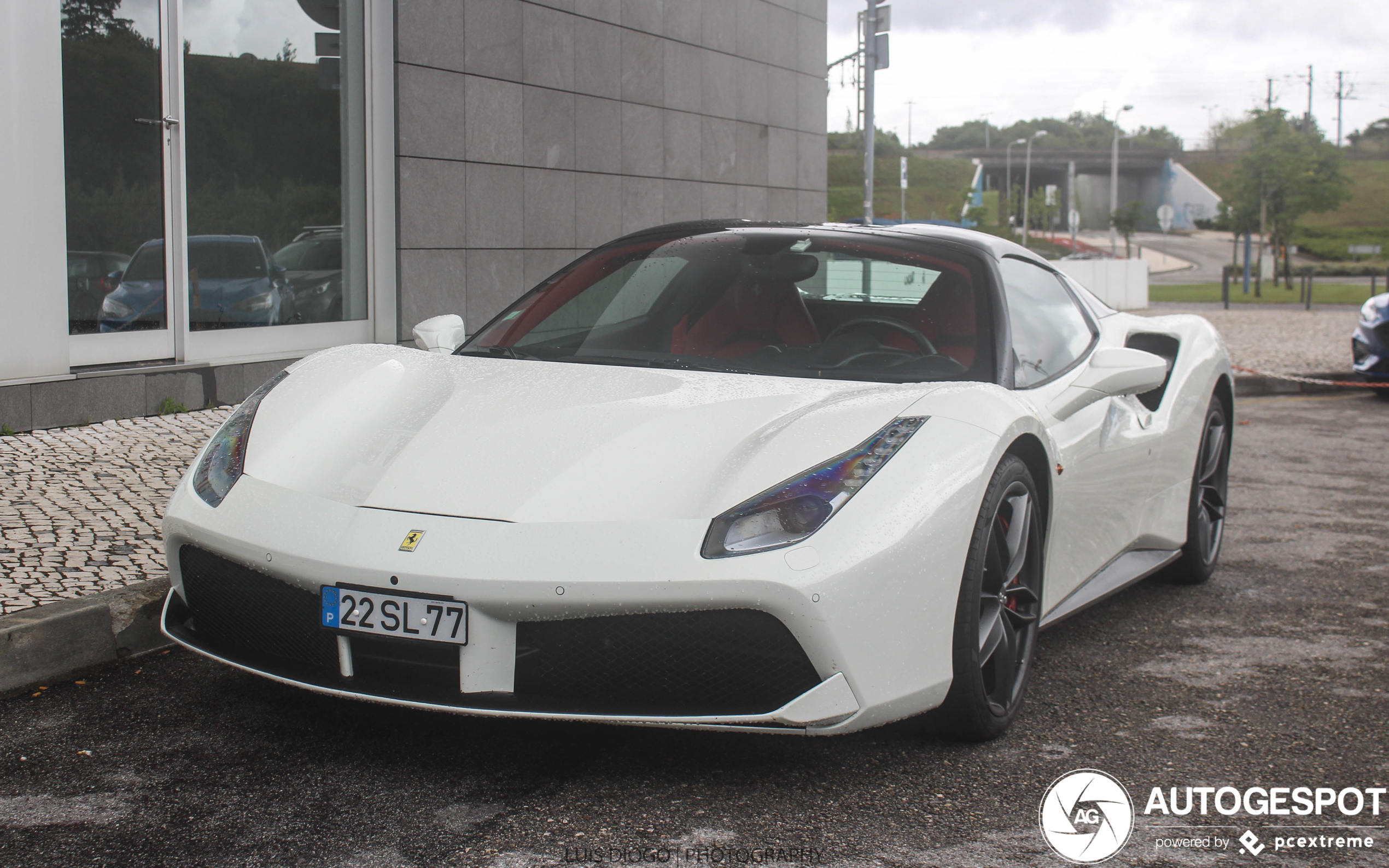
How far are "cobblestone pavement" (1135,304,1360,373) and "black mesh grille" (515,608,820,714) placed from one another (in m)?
6.61

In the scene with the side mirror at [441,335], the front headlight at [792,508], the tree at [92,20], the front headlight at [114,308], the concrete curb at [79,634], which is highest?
the tree at [92,20]

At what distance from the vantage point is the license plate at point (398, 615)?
2.43m

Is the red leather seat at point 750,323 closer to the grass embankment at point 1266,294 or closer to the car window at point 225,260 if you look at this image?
the car window at point 225,260

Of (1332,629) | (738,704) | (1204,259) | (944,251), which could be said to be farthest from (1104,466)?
(1204,259)

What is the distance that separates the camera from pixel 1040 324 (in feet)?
12.3

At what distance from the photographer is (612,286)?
3918mm

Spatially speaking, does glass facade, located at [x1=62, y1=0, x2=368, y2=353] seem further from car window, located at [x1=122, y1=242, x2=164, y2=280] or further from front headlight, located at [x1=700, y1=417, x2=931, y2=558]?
front headlight, located at [x1=700, y1=417, x2=931, y2=558]

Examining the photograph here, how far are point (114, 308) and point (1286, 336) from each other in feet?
50.9

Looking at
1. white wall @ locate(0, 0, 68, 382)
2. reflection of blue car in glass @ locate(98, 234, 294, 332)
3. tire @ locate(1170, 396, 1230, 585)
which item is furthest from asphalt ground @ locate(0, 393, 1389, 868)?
reflection of blue car in glass @ locate(98, 234, 294, 332)

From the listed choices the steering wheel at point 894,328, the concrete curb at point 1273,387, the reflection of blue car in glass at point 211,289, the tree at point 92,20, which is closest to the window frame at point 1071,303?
the steering wheel at point 894,328

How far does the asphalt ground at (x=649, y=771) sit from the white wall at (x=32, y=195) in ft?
12.3

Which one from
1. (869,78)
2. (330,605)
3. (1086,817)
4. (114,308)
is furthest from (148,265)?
(869,78)

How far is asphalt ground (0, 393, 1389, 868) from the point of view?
2322 millimetres

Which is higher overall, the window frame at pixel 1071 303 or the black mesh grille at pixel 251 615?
the window frame at pixel 1071 303
